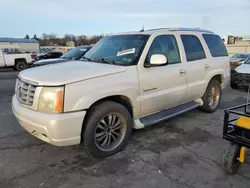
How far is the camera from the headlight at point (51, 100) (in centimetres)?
296

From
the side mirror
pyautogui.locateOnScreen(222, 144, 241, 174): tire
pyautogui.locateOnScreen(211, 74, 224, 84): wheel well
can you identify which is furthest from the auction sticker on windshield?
pyautogui.locateOnScreen(211, 74, 224, 84): wheel well

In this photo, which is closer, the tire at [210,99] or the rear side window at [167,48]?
the rear side window at [167,48]

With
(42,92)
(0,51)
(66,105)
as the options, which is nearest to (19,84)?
(42,92)

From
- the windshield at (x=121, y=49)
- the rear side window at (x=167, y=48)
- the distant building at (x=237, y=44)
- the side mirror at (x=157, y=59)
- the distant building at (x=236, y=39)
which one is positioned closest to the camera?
the side mirror at (x=157, y=59)

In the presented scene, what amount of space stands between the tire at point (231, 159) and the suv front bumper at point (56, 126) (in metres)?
2.00

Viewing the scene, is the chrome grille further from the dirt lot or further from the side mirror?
the side mirror

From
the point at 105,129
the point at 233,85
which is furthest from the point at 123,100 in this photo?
the point at 233,85

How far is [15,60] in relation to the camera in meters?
18.5

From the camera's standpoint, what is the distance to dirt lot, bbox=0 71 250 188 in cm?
296

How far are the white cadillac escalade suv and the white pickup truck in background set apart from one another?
618 inches

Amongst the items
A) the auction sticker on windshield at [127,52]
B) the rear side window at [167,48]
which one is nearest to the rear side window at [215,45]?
the rear side window at [167,48]

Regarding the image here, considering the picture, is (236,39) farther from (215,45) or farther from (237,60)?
(215,45)

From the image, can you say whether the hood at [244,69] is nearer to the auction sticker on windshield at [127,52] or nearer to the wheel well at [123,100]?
the auction sticker on windshield at [127,52]

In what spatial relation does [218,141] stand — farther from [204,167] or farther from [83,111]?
[83,111]
